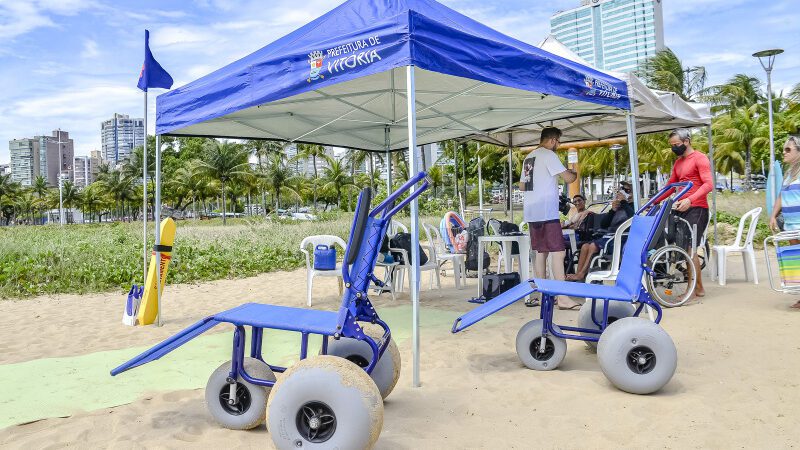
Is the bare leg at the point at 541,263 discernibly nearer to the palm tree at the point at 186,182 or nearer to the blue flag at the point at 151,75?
the blue flag at the point at 151,75

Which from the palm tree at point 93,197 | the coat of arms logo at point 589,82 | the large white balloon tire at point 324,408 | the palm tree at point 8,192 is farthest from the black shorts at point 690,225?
the palm tree at point 8,192

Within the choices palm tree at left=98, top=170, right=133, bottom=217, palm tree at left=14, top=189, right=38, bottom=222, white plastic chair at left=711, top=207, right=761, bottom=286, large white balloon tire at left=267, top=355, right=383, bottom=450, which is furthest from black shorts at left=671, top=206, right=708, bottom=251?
palm tree at left=14, top=189, right=38, bottom=222

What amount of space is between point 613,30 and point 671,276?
402 ft

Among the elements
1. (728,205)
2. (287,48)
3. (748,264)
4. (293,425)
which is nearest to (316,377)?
(293,425)

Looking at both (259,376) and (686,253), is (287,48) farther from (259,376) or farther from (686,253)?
(686,253)

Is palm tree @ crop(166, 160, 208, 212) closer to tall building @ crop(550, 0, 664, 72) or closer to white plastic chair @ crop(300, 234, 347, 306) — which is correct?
white plastic chair @ crop(300, 234, 347, 306)

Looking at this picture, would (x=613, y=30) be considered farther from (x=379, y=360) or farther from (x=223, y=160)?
(x=379, y=360)

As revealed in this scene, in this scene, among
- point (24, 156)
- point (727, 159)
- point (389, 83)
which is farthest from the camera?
point (24, 156)

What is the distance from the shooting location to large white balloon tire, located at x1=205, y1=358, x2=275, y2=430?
2.83m

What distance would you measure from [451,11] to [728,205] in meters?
19.1

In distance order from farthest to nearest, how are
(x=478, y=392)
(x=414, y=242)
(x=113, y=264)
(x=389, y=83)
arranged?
(x=113, y=264)
(x=389, y=83)
(x=414, y=242)
(x=478, y=392)

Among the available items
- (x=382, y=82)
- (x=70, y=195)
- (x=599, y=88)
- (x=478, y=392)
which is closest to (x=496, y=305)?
(x=478, y=392)

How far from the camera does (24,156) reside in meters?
128

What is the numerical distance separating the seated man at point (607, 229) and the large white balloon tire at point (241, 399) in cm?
502
